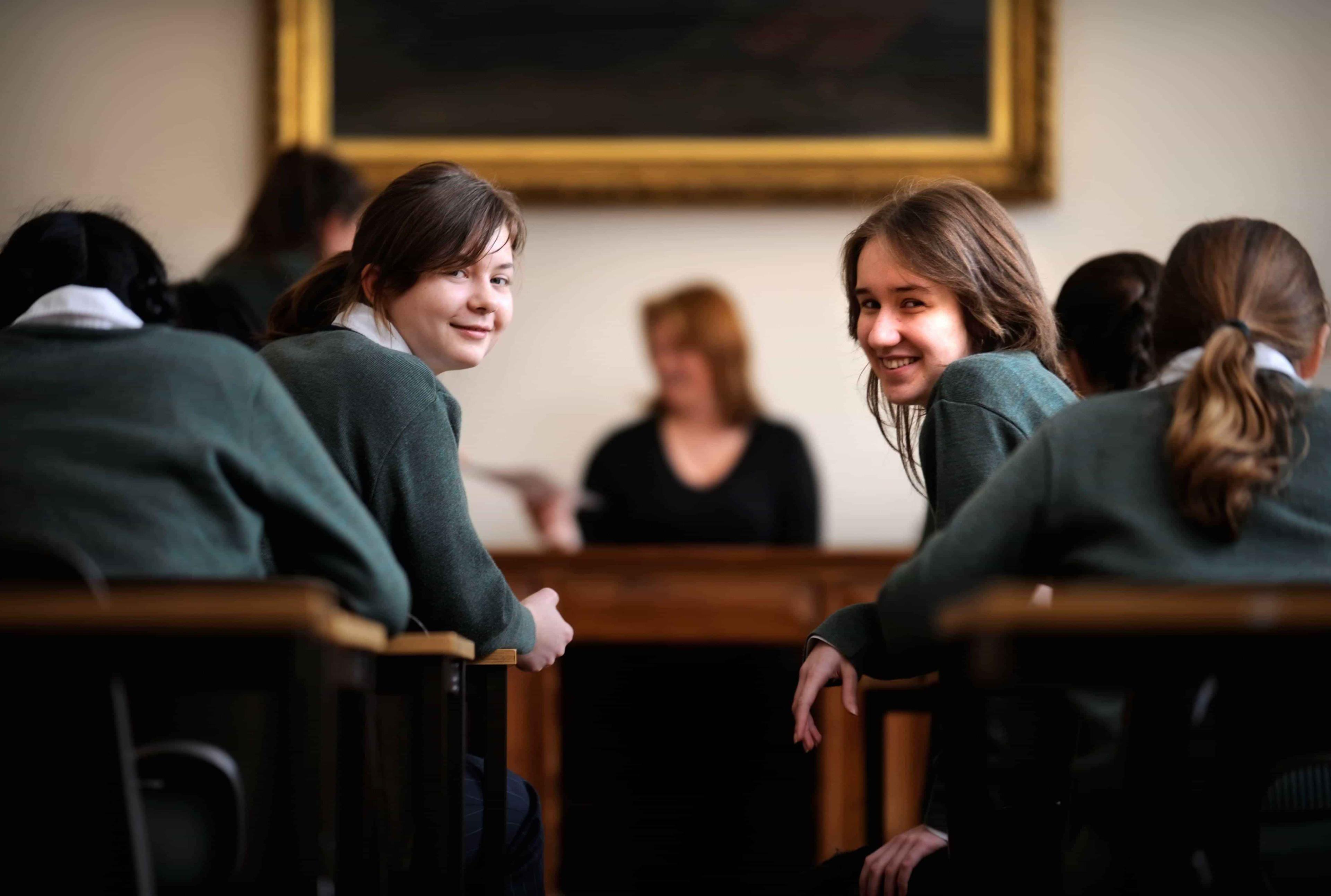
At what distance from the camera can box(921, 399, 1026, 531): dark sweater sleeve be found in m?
1.81

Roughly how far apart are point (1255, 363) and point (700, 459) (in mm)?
2745

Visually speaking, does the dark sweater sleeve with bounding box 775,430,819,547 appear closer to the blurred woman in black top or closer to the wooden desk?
the blurred woman in black top

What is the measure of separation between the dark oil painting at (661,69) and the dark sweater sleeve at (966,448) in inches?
116

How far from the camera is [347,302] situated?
2.10m

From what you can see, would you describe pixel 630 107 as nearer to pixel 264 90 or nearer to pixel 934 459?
pixel 264 90

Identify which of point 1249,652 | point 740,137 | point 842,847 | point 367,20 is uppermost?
point 367,20

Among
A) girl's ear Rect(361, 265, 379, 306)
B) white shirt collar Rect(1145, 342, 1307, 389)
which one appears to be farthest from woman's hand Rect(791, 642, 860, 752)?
girl's ear Rect(361, 265, 379, 306)

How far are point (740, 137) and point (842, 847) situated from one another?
7.10 ft

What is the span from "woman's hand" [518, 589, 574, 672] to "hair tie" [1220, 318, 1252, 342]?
0.93 meters

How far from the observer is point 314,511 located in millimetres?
1543

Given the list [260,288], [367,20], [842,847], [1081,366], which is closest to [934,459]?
[1081,366]

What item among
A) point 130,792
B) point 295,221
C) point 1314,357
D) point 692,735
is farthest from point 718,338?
point 130,792

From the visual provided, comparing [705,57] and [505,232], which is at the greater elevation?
[705,57]

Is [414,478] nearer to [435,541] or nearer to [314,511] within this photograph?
[435,541]
